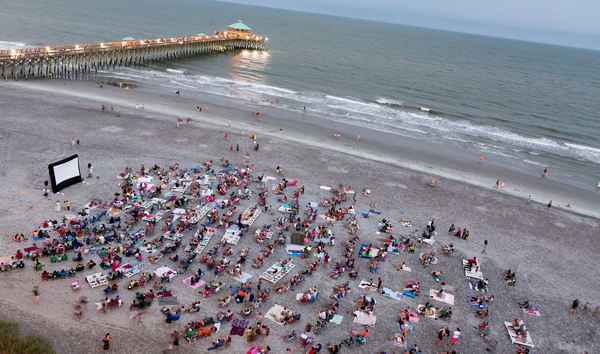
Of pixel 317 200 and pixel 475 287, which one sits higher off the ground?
pixel 317 200

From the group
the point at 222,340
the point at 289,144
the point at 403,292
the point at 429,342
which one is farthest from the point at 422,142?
the point at 222,340

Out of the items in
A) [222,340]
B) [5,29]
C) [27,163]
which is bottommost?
[222,340]

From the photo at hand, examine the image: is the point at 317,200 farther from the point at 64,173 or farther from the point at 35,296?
the point at 35,296

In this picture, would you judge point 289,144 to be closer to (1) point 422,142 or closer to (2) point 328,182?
(2) point 328,182

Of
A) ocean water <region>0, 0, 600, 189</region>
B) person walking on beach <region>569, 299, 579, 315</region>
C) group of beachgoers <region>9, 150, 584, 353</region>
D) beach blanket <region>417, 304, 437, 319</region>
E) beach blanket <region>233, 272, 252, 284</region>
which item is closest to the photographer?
group of beachgoers <region>9, 150, 584, 353</region>

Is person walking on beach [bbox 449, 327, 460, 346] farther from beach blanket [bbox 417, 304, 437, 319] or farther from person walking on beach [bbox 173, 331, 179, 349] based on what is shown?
person walking on beach [bbox 173, 331, 179, 349]

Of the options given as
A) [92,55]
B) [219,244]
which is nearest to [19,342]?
[219,244]

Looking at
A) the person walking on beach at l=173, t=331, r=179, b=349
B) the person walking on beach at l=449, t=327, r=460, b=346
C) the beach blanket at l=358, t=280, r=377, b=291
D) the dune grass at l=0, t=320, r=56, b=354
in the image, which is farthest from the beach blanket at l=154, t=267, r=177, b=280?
the person walking on beach at l=449, t=327, r=460, b=346
